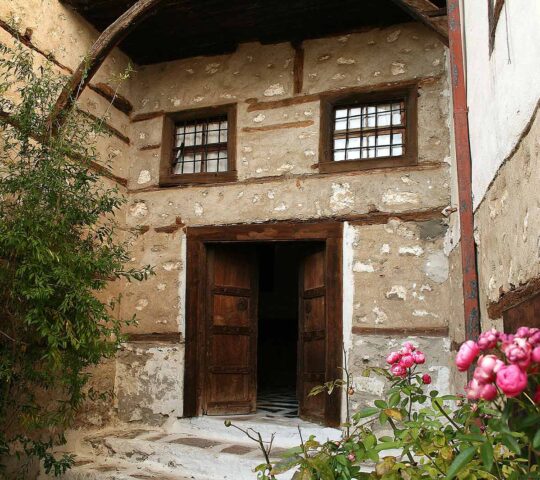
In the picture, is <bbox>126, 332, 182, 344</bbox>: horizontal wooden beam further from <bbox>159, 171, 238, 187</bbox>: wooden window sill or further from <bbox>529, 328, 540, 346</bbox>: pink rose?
<bbox>529, 328, 540, 346</bbox>: pink rose

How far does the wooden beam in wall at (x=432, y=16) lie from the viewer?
3.90 m

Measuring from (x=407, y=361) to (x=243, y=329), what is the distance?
3.73 metres

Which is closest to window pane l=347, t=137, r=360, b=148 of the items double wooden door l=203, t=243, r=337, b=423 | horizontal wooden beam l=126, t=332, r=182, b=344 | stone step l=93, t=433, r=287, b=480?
double wooden door l=203, t=243, r=337, b=423

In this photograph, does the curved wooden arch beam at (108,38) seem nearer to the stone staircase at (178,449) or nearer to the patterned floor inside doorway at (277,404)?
the stone staircase at (178,449)

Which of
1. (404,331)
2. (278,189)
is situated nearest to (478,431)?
(404,331)

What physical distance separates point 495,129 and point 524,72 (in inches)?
21.6

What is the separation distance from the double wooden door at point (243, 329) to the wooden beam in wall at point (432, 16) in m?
2.08

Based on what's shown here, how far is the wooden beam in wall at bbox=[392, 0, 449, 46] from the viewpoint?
390 centimetres

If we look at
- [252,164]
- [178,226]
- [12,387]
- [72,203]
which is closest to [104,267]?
[72,203]

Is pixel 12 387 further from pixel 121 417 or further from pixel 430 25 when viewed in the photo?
pixel 430 25

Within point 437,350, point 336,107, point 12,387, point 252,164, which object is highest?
point 336,107

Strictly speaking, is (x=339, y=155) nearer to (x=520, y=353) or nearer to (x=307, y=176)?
(x=307, y=176)

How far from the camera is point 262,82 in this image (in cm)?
542

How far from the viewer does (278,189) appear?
16.9 feet
